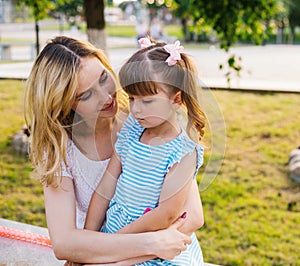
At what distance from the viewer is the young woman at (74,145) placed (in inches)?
59.3

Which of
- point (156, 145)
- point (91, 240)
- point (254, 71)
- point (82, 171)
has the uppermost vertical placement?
point (156, 145)

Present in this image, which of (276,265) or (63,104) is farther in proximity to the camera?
(276,265)

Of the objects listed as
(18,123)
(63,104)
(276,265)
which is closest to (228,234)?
(276,265)

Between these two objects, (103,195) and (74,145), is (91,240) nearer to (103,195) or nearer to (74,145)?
(103,195)

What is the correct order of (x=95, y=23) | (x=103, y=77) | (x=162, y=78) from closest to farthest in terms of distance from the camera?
(x=162, y=78)
(x=103, y=77)
(x=95, y=23)

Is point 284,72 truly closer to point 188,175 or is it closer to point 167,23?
point 188,175

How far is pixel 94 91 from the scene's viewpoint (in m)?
1.57

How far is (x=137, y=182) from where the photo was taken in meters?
1.49

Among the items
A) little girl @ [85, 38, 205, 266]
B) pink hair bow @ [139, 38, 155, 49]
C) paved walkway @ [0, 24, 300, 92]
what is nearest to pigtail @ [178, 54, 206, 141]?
little girl @ [85, 38, 205, 266]

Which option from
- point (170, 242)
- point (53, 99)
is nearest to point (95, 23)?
point (53, 99)

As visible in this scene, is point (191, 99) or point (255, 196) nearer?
point (191, 99)

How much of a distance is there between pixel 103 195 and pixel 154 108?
14.2 inches

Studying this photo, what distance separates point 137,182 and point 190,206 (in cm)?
19

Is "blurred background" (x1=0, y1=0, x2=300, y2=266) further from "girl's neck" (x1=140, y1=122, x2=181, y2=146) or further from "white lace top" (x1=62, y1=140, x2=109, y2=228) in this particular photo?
"white lace top" (x1=62, y1=140, x2=109, y2=228)
